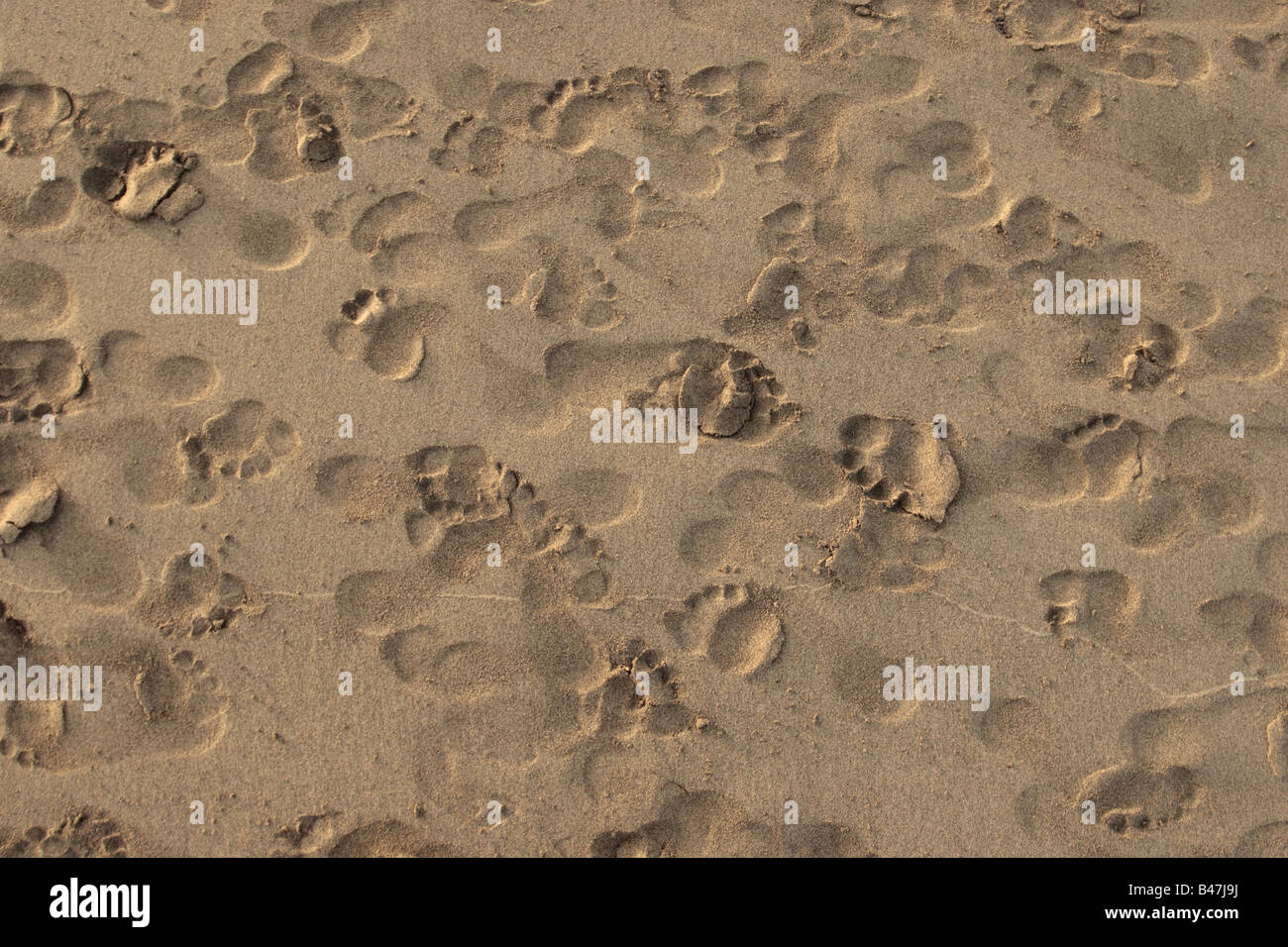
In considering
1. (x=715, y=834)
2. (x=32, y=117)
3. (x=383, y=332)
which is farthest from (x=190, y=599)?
(x=715, y=834)

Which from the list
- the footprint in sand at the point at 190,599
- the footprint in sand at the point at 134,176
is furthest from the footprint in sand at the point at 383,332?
the footprint in sand at the point at 190,599

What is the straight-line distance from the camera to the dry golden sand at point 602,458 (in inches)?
150

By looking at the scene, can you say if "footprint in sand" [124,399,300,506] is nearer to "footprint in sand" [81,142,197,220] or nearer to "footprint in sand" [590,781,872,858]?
"footprint in sand" [81,142,197,220]

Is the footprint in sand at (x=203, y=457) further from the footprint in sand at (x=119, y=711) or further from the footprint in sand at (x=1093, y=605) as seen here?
the footprint in sand at (x=1093, y=605)

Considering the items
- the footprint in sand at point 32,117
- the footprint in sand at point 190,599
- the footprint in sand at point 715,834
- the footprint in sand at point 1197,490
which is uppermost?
the footprint in sand at point 32,117

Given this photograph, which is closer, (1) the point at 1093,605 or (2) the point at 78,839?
(2) the point at 78,839

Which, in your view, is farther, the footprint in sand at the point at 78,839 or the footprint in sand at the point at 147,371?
the footprint in sand at the point at 147,371

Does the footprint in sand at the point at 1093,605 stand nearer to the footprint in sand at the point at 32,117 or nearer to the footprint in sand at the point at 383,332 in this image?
the footprint in sand at the point at 383,332

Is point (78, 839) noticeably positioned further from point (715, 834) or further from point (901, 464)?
point (901, 464)

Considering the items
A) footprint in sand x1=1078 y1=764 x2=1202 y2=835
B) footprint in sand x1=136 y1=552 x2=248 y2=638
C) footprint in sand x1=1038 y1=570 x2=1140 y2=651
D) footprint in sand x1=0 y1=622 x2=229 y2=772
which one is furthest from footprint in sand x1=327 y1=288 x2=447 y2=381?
footprint in sand x1=1078 y1=764 x2=1202 y2=835

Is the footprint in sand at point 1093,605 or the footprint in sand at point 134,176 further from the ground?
the footprint in sand at point 134,176

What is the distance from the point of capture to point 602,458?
3896 mm
